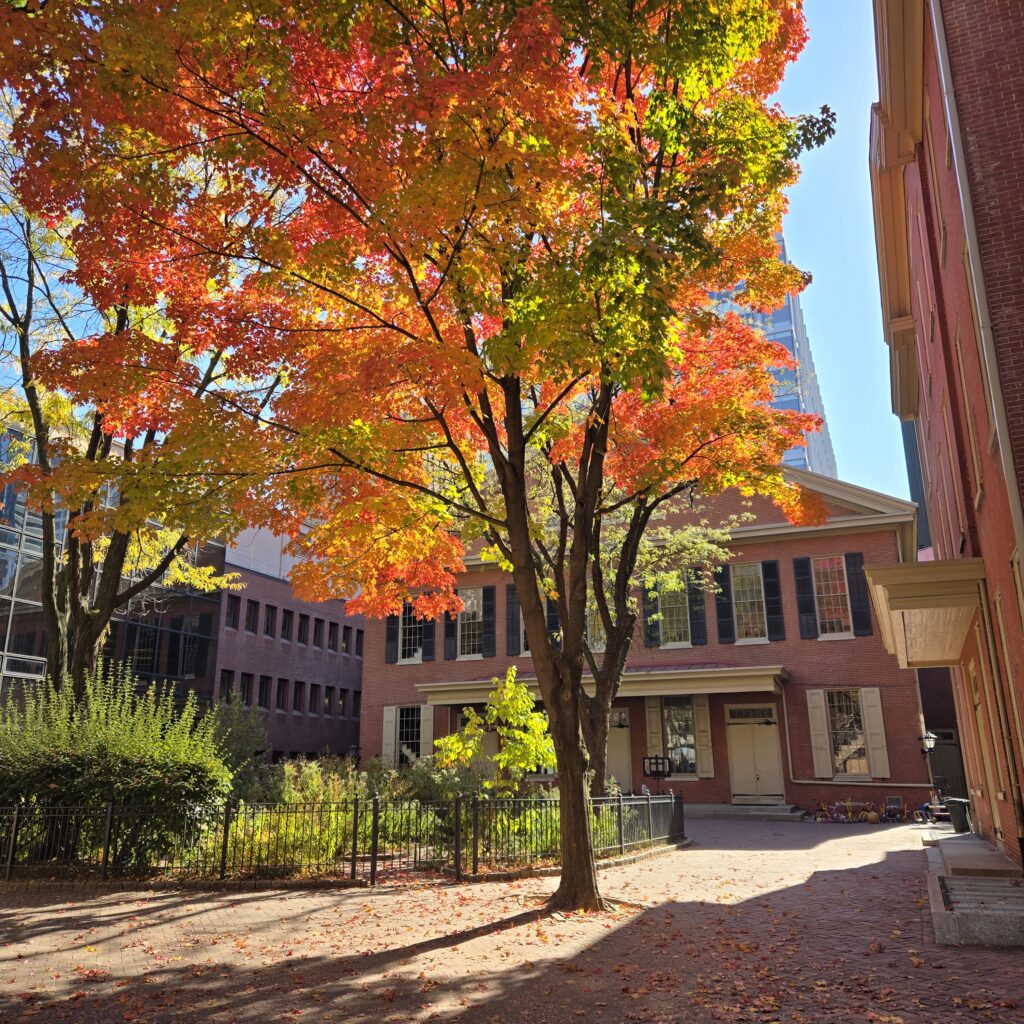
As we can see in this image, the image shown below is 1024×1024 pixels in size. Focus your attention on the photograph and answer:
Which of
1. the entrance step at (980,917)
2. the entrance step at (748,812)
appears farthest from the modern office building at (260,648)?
the entrance step at (980,917)

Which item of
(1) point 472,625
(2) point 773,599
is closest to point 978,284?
(2) point 773,599

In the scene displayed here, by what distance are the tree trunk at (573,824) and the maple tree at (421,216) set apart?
0.11ft

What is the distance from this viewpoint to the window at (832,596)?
26672mm

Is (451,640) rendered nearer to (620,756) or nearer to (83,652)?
(620,756)

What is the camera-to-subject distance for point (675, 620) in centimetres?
2920

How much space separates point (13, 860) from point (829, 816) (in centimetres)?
2012

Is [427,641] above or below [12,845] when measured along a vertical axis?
above

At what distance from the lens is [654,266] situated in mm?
7000

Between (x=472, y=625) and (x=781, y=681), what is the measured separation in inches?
444

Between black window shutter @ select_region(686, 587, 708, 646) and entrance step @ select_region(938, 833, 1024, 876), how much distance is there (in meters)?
13.5

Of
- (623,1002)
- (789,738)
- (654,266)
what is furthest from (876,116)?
(789,738)

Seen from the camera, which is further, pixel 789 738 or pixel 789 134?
pixel 789 738

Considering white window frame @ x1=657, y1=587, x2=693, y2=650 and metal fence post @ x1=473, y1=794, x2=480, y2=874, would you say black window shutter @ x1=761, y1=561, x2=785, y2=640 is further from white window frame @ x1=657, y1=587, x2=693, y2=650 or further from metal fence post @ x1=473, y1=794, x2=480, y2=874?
metal fence post @ x1=473, y1=794, x2=480, y2=874

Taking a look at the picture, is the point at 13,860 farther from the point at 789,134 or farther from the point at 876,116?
the point at 876,116
